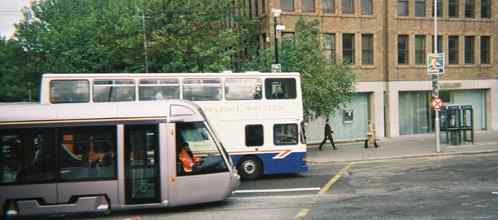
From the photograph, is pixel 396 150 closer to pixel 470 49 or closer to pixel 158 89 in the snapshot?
pixel 158 89

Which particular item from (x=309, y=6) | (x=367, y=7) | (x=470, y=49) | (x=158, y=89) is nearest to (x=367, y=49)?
(x=367, y=7)

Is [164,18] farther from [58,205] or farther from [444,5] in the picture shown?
[444,5]

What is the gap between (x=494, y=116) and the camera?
39.2 meters

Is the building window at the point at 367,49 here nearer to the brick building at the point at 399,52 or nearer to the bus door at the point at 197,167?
the brick building at the point at 399,52

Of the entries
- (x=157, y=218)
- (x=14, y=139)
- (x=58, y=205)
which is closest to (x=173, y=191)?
(x=157, y=218)

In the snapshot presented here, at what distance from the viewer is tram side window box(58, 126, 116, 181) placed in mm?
12016

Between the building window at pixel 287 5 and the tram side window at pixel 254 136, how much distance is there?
1606 cm

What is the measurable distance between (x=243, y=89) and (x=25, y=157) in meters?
7.90

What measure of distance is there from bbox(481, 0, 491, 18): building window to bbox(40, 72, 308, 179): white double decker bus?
85.8ft

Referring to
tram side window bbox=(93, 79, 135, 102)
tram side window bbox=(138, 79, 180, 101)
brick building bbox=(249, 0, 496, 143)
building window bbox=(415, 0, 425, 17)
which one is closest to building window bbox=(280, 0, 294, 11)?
brick building bbox=(249, 0, 496, 143)

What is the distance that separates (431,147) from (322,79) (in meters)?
7.29

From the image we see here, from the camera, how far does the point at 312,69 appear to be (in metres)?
25.8

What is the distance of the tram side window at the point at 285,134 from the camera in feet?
60.0

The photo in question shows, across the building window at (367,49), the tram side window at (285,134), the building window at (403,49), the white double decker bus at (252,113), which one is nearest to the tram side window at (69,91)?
the white double decker bus at (252,113)
